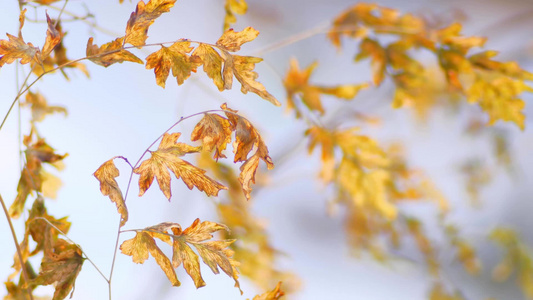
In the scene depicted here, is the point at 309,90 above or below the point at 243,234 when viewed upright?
above

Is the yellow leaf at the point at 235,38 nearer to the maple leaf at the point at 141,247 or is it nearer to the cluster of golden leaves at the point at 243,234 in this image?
the maple leaf at the point at 141,247

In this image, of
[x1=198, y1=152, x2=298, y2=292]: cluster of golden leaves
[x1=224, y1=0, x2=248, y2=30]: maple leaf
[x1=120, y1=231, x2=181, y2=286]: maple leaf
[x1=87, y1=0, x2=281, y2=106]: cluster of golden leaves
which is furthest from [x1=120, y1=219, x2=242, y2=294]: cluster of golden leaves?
[x1=198, y1=152, x2=298, y2=292]: cluster of golden leaves

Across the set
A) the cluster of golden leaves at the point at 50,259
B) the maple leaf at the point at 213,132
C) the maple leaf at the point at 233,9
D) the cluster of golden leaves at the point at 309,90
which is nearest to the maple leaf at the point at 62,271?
the cluster of golden leaves at the point at 50,259

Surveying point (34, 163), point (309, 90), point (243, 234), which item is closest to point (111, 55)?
point (34, 163)

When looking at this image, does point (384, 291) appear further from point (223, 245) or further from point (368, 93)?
point (223, 245)

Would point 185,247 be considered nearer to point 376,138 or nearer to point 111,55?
point 111,55

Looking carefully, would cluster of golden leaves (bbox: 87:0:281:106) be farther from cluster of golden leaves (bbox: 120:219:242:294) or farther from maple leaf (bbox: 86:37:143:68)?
cluster of golden leaves (bbox: 120:219:242:294)

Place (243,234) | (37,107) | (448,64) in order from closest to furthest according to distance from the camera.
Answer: (37,107) < (448,64) < (243,234)
